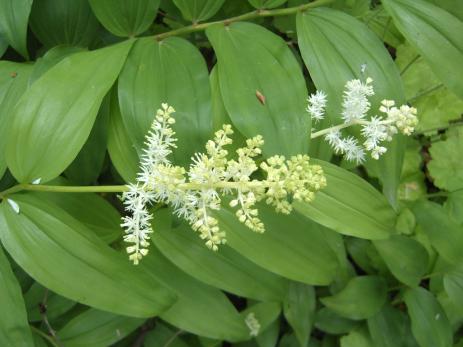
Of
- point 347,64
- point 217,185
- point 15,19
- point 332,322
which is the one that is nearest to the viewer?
point 217,185

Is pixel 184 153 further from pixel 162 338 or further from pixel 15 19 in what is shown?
pixel 162 338

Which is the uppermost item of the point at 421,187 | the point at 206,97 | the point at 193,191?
the point at 206,97

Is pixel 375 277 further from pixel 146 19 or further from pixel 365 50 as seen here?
pixel 146 19

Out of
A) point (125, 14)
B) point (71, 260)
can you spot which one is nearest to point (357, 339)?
point (71, 260)

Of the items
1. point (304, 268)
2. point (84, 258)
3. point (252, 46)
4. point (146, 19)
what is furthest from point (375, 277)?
point (146, 19)

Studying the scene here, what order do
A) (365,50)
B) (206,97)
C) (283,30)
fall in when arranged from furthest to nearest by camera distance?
(283,30) → (365,50) → (206,97)

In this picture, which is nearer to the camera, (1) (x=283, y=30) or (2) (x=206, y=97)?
(2) (x=206, y=97)

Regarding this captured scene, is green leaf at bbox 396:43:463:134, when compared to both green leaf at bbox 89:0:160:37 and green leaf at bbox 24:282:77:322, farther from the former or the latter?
green leaf at bbox 24:282:77:322

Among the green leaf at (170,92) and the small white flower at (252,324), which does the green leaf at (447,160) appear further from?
the green leaf at (170,92)
